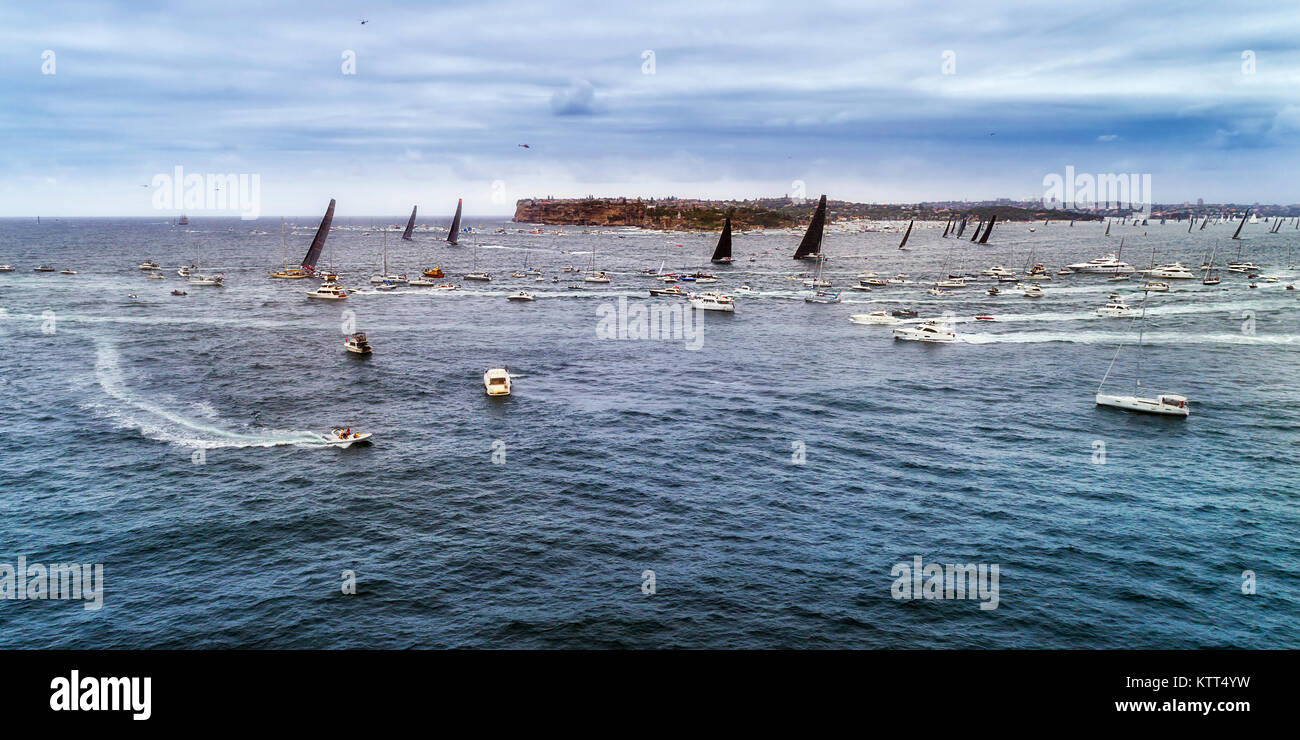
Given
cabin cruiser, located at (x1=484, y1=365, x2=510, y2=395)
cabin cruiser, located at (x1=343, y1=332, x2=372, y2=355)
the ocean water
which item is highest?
cabin cruiser, located at (x1=343, y1=332, x2=372, y2=355)

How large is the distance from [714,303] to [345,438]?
336ft

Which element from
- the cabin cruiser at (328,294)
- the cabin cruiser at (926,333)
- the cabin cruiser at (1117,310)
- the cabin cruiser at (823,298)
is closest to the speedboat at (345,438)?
the cabin cruiser at (926,333)

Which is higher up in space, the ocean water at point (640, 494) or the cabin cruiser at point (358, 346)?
the cabin cruiser at point (358, 346)

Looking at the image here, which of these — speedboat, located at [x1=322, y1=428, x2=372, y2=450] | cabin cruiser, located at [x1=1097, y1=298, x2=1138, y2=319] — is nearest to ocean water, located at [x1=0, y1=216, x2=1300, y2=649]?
speedboat, located at [x1=322, y1=428, x2=372, y2=450]

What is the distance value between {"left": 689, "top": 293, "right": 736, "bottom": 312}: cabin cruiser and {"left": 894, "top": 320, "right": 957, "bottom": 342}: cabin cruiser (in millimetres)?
40847

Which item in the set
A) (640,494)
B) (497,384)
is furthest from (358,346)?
(640,494)

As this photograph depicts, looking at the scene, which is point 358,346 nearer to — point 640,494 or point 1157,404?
point 640,494

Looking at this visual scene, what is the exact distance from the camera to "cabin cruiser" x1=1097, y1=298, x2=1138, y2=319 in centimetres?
14212

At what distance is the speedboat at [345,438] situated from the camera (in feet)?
218

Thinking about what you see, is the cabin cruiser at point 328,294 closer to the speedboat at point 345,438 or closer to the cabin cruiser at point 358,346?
the cabin cruiser at point 358,346

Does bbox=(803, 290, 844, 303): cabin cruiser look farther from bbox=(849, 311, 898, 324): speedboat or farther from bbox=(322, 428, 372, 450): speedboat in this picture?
bbox=(322, 428, 372, 450): speedboat

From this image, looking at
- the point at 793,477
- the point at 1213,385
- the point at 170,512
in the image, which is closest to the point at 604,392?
the point at 793,477

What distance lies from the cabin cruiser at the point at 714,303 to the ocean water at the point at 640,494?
46.5m
